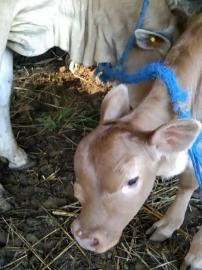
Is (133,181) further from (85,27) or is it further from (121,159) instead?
(85,27)

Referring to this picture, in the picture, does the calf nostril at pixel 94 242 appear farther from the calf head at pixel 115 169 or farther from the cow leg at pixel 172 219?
the cow leg at pixel 172 219

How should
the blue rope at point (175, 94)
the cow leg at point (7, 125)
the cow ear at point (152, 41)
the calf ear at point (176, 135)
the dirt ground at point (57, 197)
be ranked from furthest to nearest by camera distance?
the cow leg at point (7, 125)
the dirt ground at point (57, 197)
the cow ear at point (152, 41)
the blue rope at point (175, 94)
the calf ear at point (176, 135)

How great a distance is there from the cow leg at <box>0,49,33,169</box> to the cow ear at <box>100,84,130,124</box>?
3.03ft

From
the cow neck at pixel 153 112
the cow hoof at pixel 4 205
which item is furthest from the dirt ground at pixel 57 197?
the cow neck at pixel 153 112

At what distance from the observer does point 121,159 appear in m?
2.27

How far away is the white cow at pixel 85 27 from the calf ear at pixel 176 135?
2.40 feet

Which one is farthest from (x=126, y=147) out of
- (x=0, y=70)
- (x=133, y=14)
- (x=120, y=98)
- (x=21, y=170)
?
(x=21, y=170)

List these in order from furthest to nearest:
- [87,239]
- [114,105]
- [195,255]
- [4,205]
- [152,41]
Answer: [4,205] < [195,255] < [152,41] < [114,105] < [87,239]

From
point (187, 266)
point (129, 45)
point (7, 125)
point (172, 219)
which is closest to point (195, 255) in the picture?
point (187, 266)

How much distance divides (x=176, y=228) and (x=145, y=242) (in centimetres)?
18

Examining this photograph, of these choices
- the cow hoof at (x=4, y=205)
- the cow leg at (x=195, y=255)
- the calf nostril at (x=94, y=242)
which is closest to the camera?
the calf nostril at (x=94, y=242)

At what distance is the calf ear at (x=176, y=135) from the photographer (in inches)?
88.8

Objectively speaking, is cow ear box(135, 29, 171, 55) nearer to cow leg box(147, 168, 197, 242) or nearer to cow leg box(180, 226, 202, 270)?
Answer: cow leg box(147, 168, 197, 242)

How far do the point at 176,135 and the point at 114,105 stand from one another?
0.30 m
